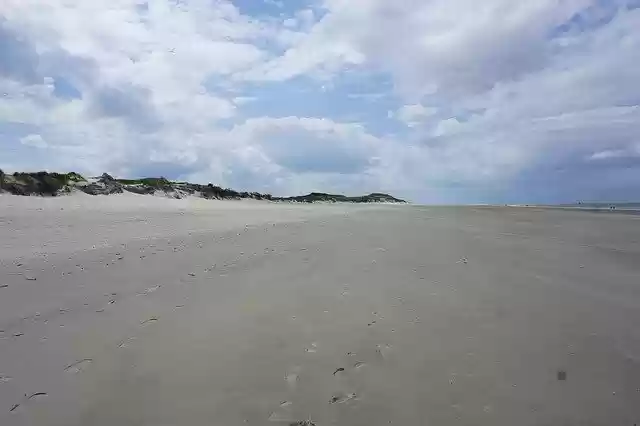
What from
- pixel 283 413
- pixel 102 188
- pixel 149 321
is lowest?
pixel 283 413

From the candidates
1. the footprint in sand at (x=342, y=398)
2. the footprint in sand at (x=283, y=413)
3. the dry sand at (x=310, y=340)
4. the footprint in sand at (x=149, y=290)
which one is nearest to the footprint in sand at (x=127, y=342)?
the dry sand at (x=310, y=340)

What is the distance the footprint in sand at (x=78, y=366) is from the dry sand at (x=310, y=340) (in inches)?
2.2

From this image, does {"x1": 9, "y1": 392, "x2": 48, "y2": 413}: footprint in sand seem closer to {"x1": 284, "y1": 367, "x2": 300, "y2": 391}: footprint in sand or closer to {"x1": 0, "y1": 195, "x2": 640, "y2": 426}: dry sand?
{"x1": 0, "y1": 195, "x2": 640, "y2": 426}: dry sand

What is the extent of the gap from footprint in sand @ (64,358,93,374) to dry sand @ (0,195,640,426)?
0.18 feet

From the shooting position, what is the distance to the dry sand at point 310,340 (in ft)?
10.2

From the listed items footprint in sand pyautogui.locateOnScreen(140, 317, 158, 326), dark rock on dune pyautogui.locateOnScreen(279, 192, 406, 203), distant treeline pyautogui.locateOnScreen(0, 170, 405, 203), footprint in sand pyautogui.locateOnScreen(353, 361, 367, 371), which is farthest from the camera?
dark rock on dune pyautogui.locateOnScreen(279, 192, 406, 203)

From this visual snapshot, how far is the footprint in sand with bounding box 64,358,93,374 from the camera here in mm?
3600

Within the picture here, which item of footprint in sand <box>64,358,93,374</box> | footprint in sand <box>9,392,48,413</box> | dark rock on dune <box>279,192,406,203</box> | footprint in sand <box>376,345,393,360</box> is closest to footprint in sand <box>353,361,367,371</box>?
footprint in sand <box>376,345,393,360</box>

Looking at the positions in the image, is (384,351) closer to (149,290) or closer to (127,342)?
(127,342)

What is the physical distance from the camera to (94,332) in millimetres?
4473

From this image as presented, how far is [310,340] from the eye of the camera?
4.40 m

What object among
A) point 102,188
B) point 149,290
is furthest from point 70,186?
point 149,290

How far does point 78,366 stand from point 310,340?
7.41ft

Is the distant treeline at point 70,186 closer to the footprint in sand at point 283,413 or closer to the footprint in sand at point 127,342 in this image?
the footprint in sand at point 127,342
